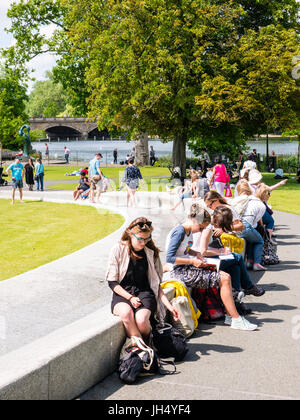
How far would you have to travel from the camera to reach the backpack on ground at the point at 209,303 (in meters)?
6.26

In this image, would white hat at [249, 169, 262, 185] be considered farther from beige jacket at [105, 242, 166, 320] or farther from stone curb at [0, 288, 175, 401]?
stone curb at [0, 288, 175, 401]

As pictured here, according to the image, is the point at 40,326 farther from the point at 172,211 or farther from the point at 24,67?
the point at 24,67

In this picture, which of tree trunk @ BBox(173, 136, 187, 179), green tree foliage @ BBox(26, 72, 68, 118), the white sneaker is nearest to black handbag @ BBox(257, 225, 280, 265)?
the white sneaker

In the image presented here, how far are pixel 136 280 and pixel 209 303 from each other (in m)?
1.46

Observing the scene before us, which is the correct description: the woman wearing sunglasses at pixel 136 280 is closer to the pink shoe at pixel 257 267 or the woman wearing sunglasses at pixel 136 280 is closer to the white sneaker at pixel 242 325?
the white sneaker at pixel 242 325

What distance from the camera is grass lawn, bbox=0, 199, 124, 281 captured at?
10.4m

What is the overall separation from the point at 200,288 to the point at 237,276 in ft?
2.40

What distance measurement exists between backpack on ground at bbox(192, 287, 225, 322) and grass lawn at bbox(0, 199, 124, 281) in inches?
153

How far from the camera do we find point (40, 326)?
5.81 metres

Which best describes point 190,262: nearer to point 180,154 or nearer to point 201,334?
point 201,334

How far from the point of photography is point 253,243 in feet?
28.9

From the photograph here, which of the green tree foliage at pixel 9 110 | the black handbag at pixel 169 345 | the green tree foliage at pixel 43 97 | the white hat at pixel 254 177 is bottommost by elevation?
the black handbag at pixel 169 345

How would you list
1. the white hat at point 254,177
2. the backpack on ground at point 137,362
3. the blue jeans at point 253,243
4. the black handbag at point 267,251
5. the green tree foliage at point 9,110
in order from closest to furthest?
the backpack on ground at point 137,362 < the blue jeans at point 253,243 < the black handbag at point 267,251 < the white hat at point 254,177 < the green tree foliage at point 9,110

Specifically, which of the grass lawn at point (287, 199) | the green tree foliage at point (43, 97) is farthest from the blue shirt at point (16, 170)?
the green tree foliage at point (43, 97)
